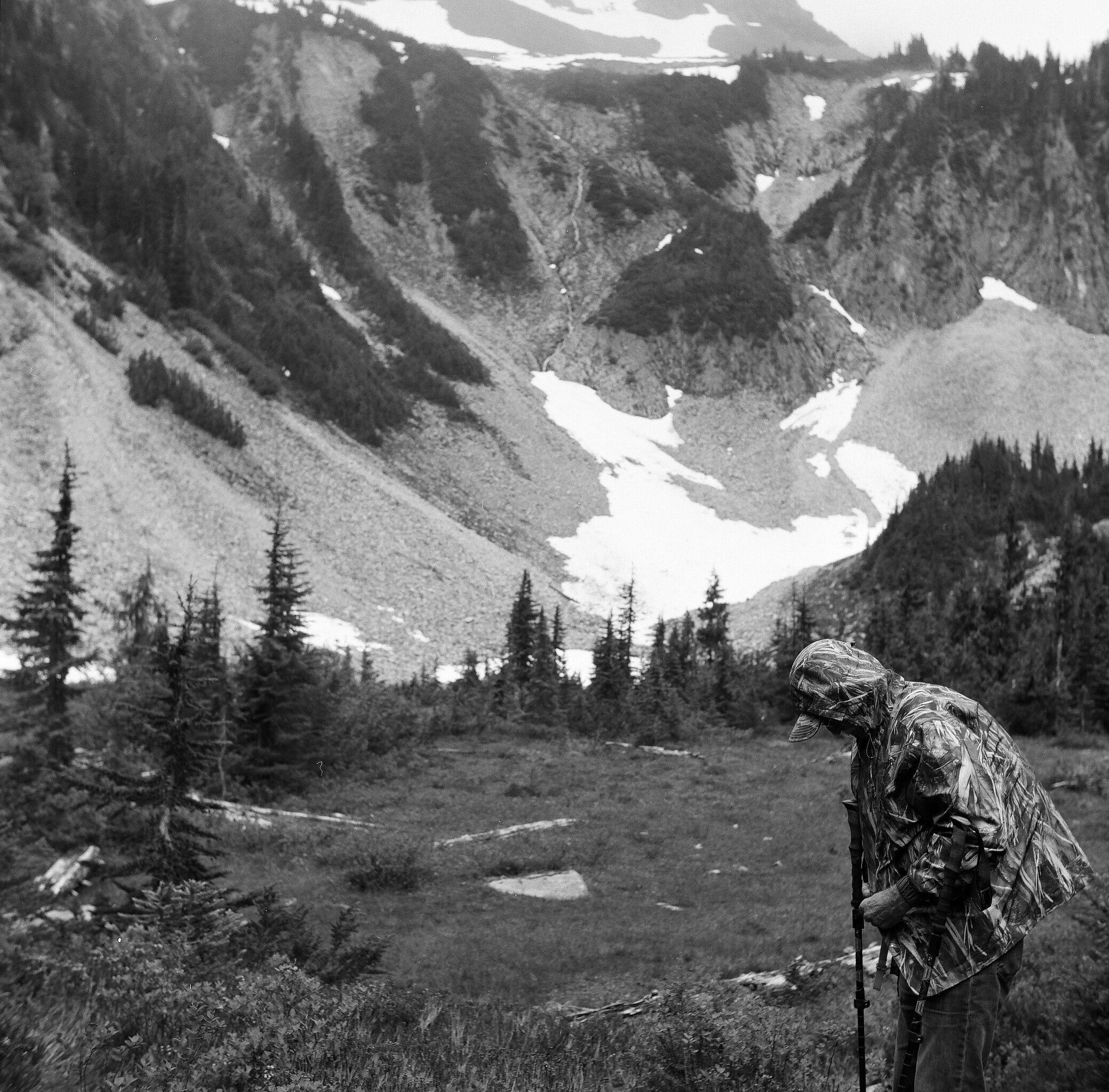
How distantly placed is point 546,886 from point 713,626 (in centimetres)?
4145

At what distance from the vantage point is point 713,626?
54688 millimetres

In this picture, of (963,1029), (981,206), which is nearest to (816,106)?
(981,206)

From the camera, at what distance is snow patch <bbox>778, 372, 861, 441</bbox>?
104625 mm

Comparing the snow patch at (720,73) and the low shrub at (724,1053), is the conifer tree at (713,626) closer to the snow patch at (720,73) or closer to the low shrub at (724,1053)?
the low shrub at (724,1053)

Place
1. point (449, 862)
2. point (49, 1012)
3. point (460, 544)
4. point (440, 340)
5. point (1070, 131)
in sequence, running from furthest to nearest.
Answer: point (1070, 131)
point (440, 340)
point (460, 544)
point (449, 862)
point (49, 1012)

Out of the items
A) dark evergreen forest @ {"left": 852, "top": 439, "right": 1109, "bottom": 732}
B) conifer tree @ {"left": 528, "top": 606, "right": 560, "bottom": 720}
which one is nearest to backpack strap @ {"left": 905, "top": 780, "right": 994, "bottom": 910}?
dark evergreen forest @ {"left": 852, "top": 439, "right": 1109, "bottom": 732}

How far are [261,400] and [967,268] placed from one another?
10069 centimetres

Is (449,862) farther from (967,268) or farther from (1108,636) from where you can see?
(967,268)

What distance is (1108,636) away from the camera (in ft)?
117

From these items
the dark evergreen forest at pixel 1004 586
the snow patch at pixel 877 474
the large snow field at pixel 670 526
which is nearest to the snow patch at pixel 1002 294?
the large snow field at pixel 670 526

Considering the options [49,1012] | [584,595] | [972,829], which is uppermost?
[972,829]

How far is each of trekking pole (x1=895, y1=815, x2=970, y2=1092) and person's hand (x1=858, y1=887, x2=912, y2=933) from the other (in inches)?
4.6

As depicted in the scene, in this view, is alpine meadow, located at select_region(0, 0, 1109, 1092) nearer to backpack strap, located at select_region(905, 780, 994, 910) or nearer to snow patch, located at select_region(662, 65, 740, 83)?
backpack strap, located at select_region(905, 780, 994, 910)

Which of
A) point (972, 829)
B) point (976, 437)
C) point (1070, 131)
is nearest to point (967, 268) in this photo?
point (1070, 131)
